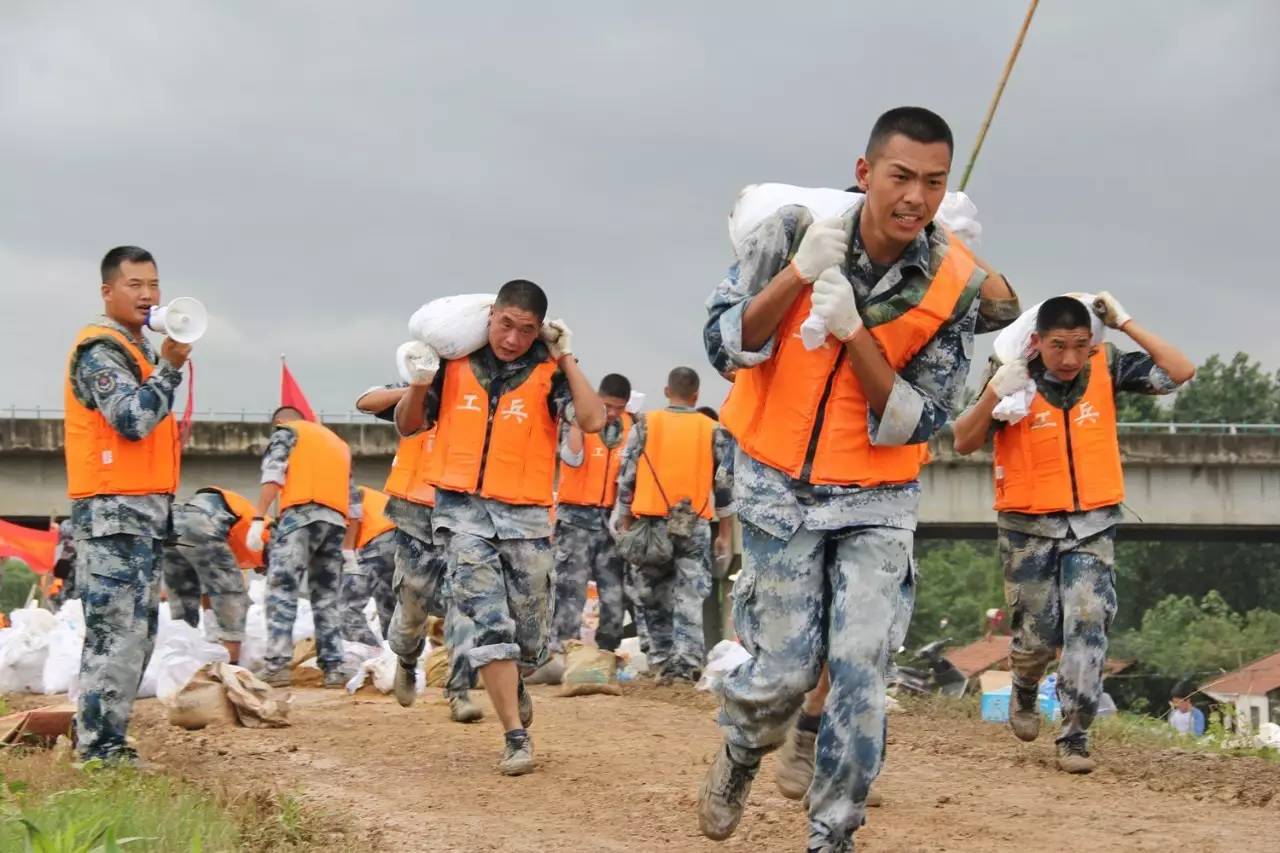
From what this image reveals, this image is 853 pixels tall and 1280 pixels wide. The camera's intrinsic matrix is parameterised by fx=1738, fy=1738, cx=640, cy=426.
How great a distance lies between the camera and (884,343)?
205 inches

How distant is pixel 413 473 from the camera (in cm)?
1093

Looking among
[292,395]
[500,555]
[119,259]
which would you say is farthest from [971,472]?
[119,259]

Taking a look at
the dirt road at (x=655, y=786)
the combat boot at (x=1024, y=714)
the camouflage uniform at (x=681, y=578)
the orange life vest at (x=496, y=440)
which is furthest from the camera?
the camouflage uniform at (x=681, y=578)

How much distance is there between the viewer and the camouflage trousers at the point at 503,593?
8250 millimetres

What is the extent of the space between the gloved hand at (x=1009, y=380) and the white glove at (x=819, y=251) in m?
3.80

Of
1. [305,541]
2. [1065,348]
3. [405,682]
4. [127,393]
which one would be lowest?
[405,682]

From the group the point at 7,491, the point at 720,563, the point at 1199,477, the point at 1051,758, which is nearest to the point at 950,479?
the point at 1199,477

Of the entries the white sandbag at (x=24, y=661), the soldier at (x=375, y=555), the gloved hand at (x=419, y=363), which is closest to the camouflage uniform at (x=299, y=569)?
the soldier at (x=375, y=555)

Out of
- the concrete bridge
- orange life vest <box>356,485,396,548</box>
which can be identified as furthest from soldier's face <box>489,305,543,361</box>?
the concrete bridge

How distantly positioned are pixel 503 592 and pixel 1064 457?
2.87 metres

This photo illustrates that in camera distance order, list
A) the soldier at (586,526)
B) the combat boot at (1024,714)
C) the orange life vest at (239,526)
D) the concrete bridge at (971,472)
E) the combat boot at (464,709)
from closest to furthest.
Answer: the combat boot at (1024,714), the combat boot at (464,709), the orange life vest at (239,526), the soldier at (586,526), the concrete bridge at (971,472)

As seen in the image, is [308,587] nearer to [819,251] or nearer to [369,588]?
[369,588]

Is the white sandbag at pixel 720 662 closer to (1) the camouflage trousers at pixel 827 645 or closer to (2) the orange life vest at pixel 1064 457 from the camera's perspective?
(2) the orange life vest at pixel 1064 457

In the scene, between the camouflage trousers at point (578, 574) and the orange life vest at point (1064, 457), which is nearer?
the orange life vest at point (1064, 457)
